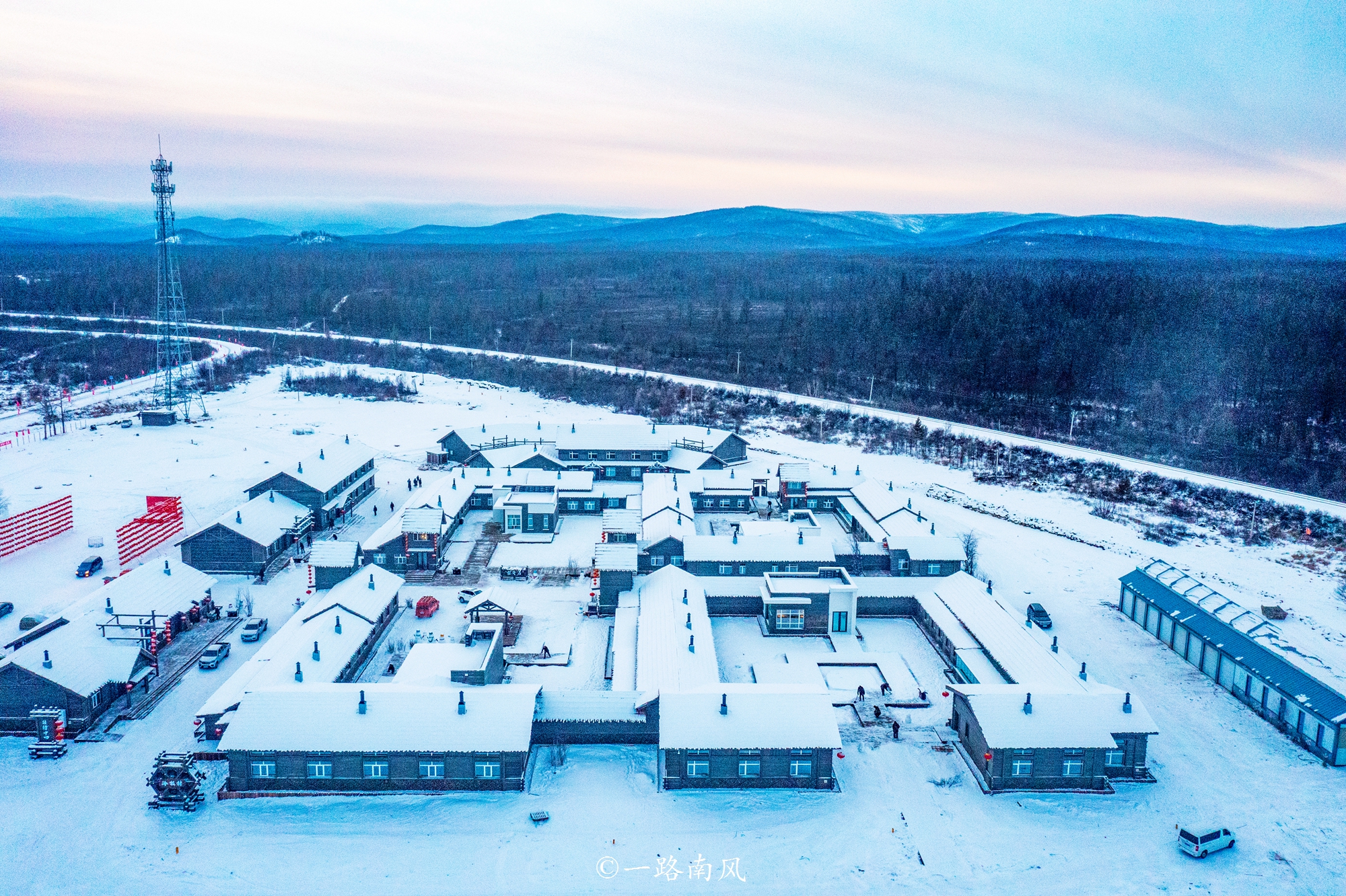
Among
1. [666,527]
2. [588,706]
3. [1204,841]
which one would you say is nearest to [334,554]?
[666,527]

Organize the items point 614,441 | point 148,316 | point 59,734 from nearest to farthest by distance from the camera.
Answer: point 59,734, point 614,441, point 148,316

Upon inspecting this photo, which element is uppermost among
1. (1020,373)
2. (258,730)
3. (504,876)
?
(1020,373)

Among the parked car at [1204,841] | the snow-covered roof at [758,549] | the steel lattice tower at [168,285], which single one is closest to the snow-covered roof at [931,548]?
the snow-covered roof at [758,549]

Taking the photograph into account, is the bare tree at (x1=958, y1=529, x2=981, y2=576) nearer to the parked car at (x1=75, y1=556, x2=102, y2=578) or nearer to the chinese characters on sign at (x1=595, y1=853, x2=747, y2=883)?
the chinese characters on sign at (x1=595, y1=853, x2=747, y2=883)

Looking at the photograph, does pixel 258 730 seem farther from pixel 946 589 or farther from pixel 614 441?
pixel 614 441

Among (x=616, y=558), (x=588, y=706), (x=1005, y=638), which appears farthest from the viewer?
(x=616, y=558)

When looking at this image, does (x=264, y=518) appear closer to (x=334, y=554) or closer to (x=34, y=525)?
(x=334, y=554)

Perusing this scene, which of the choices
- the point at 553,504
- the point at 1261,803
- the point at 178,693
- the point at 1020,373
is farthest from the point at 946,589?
the point at 1020,373
